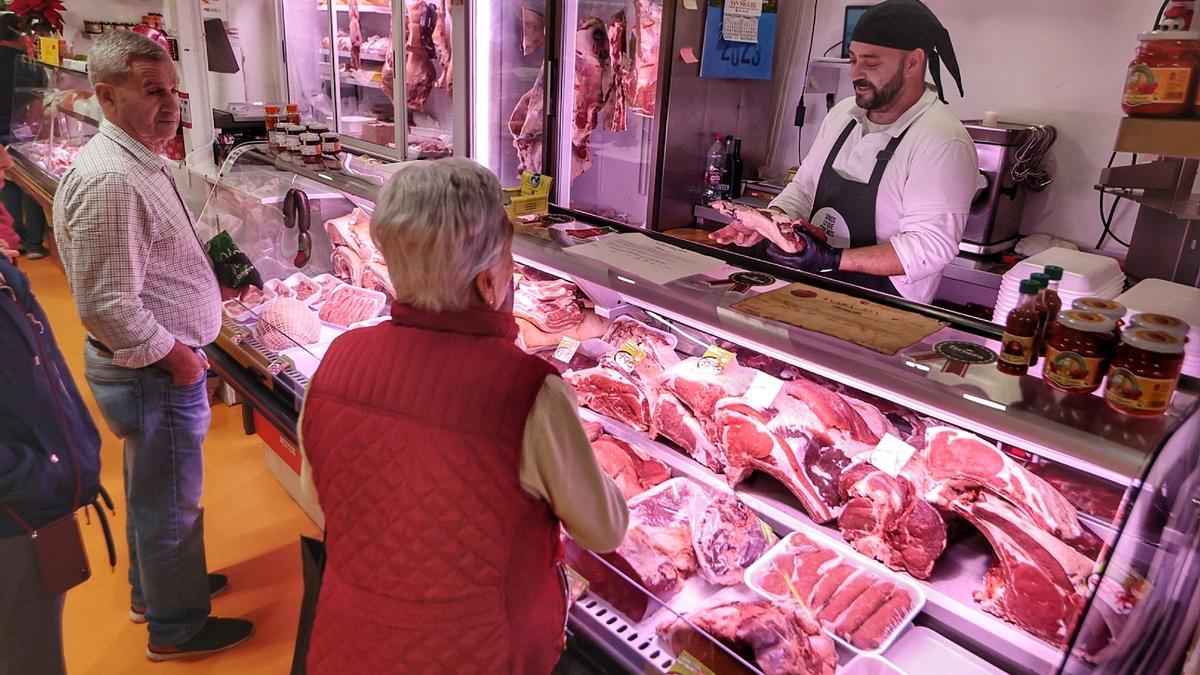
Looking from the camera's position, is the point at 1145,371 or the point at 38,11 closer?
the point at 1145,371

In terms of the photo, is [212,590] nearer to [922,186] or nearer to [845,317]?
[845,317]

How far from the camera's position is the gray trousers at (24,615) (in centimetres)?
246

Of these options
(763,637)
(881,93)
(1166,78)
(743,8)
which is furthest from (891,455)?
(743,8)

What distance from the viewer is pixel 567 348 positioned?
114 inches

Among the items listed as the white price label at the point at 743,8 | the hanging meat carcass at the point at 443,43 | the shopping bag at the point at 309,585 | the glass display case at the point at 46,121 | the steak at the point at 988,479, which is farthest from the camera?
the glass display case at the point at 46,121

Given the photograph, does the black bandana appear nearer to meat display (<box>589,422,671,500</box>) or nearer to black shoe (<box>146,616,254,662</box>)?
meat display (<box>589,422,671,500</box>)

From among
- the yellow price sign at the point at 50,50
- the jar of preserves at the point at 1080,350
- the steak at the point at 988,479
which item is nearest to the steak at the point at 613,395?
the steak at the point at 988,479

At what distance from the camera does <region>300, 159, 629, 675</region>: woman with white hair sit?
1.46 meters

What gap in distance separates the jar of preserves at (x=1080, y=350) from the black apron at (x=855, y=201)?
162cm

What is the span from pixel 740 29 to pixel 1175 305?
3.74 metres

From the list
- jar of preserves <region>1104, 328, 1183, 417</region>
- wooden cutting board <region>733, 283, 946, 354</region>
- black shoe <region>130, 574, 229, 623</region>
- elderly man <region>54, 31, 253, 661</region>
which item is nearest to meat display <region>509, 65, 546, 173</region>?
elderly man <region>54, 31, 253, 661</region>

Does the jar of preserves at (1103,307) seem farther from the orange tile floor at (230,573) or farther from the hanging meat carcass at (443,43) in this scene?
the hanging meat carcass at (443,43)

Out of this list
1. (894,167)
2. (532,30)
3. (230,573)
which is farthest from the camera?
(532,30)

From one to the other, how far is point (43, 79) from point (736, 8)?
6838 millimetres
